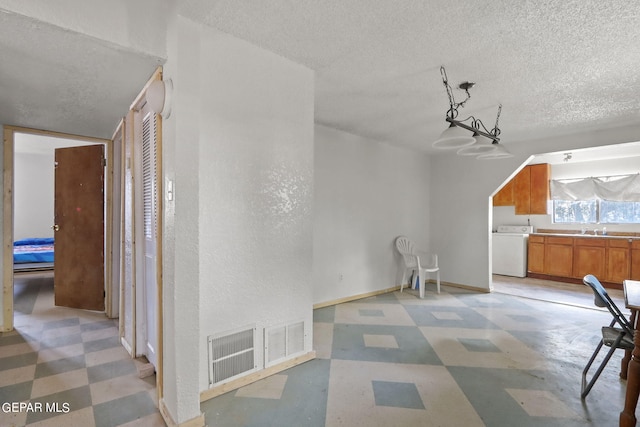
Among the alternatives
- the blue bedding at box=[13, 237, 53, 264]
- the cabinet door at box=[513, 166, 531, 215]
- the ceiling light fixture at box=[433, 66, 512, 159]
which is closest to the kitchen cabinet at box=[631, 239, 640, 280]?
the cabinet door at box=[513, 166, 531, 215]

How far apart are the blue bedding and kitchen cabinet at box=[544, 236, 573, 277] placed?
9.76 metres

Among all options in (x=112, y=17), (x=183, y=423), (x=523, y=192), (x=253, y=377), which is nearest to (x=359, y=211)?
(x=253, y=377)

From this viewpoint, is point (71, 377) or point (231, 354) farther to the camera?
point (71, 377)

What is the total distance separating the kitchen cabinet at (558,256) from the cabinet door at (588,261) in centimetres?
9

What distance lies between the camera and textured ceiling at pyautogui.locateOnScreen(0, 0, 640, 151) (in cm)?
174

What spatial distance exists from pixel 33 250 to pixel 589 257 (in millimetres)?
10611

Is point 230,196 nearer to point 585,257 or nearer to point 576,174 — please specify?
point 585,257

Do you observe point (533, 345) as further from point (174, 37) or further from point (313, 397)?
point (174, 37)

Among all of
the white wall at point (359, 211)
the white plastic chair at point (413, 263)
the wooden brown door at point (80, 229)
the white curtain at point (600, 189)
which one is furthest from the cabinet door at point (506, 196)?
the wooden brown door at point (80, 229)

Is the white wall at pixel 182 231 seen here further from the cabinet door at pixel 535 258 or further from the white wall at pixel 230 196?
the cabinet door at pixel 535 258

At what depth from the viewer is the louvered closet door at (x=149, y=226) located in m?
2.27

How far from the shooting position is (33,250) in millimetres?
5867

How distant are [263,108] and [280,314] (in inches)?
63.9

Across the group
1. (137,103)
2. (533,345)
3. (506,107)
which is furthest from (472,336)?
(137,103)
